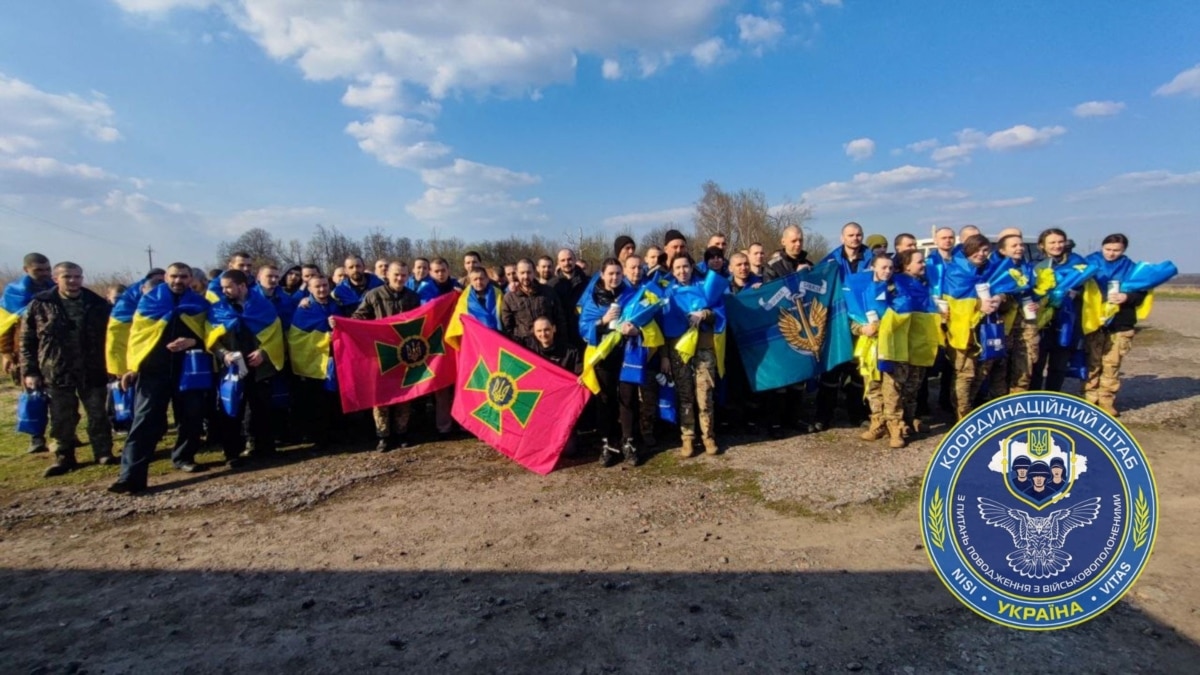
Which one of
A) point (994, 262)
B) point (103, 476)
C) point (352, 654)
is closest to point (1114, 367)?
point (994, 262)

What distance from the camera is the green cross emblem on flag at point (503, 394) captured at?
251 inches

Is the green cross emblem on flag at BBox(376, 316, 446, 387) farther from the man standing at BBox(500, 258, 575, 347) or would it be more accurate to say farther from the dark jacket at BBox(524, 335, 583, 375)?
the dark jacket at BBox(524, 335, 583, 375)

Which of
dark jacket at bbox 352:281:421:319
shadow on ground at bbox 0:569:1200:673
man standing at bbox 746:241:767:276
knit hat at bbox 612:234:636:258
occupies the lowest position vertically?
shadow on ground at bbox 0:569:1200:673

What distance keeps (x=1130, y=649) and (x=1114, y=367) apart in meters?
6.11

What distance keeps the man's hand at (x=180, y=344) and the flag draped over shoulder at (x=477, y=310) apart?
274 cm

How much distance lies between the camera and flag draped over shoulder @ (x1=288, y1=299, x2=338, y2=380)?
23.2ft

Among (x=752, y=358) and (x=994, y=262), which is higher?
(x=994, y=262)

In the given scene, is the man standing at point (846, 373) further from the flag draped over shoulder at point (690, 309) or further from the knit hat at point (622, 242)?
the knit hat at point (622, 242)

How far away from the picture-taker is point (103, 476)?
6.23m

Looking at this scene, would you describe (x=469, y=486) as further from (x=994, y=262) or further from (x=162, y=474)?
Answer: (x=994, y=262)

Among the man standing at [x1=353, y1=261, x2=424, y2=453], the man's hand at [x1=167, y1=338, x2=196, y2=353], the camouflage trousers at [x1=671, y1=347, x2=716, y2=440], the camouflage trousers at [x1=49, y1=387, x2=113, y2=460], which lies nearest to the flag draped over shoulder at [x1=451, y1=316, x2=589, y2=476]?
the man standing at [x1=353, y1=261, x2=424, y2=453]

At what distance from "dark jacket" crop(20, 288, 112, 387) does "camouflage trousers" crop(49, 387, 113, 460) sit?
136mm

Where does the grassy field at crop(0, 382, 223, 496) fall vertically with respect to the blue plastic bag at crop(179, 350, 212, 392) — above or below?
below

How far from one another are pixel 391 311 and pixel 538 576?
15.0 ft
